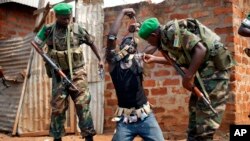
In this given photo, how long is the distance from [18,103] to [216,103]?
4.34m

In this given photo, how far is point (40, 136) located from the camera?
21.3 feet

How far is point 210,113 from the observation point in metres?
3.42

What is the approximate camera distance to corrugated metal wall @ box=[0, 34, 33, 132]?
273 inches

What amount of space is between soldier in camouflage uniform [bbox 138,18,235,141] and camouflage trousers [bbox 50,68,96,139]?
1410 millimetres

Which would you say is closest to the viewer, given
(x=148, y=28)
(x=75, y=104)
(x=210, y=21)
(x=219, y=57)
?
(x=148, y=28)

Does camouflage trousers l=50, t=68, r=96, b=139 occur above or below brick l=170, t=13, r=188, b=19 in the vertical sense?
below

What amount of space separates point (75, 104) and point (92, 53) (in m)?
2.12

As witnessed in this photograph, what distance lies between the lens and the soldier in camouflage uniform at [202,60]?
3352 millimetres

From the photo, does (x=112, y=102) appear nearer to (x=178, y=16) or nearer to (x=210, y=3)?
(x=178, y=16)

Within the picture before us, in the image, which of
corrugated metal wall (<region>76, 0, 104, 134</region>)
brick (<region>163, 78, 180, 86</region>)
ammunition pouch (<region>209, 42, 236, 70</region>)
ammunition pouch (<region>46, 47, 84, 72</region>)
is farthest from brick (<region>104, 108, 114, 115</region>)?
ammunition pouch (<region>209, 42, 236, 70</region>)

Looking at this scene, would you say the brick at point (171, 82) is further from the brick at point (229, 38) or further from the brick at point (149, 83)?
the brick at point (229, 38)

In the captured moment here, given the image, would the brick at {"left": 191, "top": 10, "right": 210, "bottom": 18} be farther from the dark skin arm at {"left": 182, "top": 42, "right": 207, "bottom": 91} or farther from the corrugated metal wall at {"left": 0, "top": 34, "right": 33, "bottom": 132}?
the corrugated metal wall at {"left": 0, "top": 34, "right": 33, "bottom": 132}

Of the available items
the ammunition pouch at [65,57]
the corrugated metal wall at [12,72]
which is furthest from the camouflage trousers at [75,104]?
the corrugated metal wall at [12,72]

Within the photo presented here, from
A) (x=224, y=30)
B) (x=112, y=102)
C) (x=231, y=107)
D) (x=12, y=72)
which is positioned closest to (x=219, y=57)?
(x=231, y=107)
